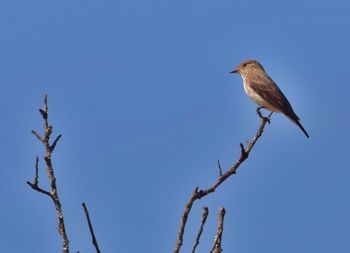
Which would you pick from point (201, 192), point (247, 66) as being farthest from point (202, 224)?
point (247, 66)

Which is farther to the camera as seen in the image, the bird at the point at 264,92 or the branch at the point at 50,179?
the bird at the point at 264,92

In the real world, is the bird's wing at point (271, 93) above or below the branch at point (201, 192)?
above

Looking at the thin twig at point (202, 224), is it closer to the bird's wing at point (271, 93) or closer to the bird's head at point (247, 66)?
the bird's wing at point (271, 93)

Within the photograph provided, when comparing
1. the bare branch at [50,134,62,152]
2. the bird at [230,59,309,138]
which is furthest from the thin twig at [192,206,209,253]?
the bird at [230,59,309,138]

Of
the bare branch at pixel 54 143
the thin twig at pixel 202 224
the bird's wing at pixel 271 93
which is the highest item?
the bird's wing at pixel 271 93

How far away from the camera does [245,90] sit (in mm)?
14703

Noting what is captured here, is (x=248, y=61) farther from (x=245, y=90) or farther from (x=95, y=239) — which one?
(x=95, y=239)

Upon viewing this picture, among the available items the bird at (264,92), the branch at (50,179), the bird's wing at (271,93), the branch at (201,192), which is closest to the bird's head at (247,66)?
the bird at (264,92)

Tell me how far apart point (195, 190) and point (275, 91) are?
1072cm

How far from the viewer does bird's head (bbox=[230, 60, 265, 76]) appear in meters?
16.0

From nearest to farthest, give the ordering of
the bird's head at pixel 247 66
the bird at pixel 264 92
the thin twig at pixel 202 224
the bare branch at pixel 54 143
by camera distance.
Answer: the thin twig at pixel 202 224, the bare branch at pixel 54 143, the bird at pixel 264 92, the bird's head at pixel 247 66

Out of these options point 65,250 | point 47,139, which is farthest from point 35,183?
point 65,250

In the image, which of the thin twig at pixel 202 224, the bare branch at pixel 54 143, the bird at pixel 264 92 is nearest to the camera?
the thin twig at pixel 202 224

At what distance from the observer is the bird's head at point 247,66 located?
52.6 ft
